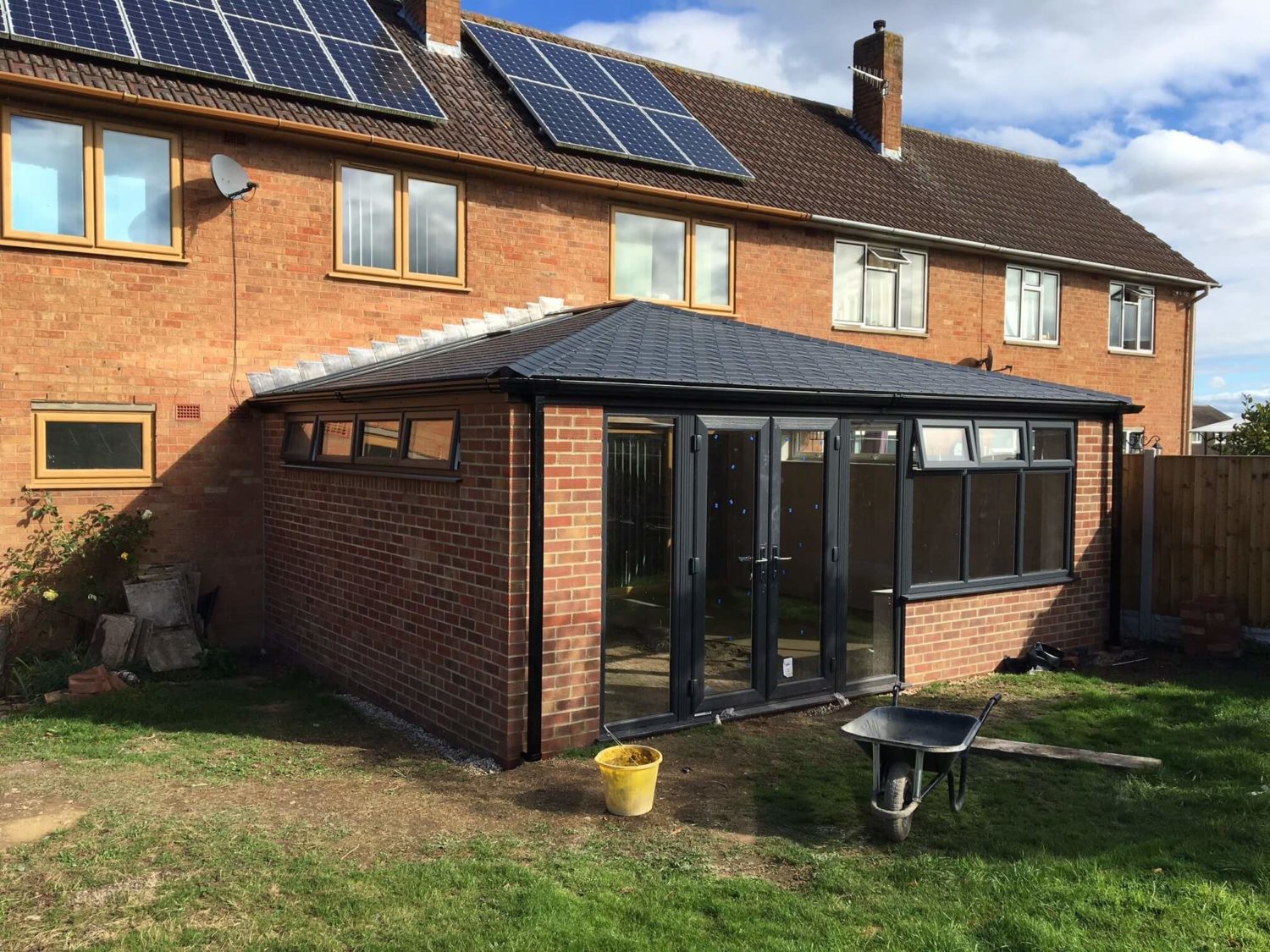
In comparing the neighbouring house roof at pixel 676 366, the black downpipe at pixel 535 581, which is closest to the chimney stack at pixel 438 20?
the neighbouring house roof at pixel 676 366

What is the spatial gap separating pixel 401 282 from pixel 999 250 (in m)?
10.4

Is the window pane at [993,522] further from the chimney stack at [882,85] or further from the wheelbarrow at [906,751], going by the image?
the chimney stack at [882,85]

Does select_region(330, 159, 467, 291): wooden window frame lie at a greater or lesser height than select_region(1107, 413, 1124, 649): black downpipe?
greater

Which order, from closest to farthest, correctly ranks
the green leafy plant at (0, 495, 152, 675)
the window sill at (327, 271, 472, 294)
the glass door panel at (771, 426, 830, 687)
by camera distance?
the glass door panel at (771, 426, 830, 687) < the green leafy plant at (0, 495, 152, 675) < the window sill at (327, 271, 472, 294)

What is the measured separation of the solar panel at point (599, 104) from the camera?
41.5ft

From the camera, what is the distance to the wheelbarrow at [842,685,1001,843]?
5129mm

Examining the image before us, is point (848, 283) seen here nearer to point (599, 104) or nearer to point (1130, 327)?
point (599, 104)

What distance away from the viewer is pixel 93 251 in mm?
9281

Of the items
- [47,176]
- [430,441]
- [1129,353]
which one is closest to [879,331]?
[1129,353]

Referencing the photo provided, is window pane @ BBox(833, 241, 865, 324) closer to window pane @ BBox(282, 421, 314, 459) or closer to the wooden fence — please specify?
the wooden fence

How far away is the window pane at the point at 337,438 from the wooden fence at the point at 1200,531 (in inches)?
333

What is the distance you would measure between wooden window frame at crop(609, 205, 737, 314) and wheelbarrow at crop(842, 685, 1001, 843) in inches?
304

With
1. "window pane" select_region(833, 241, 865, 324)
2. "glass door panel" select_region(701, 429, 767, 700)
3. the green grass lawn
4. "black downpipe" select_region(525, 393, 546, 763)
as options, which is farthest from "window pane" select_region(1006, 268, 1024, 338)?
"black downpipe" select_region(525, 393, 546, 763)

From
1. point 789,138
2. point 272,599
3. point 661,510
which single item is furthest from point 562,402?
point 789,138
